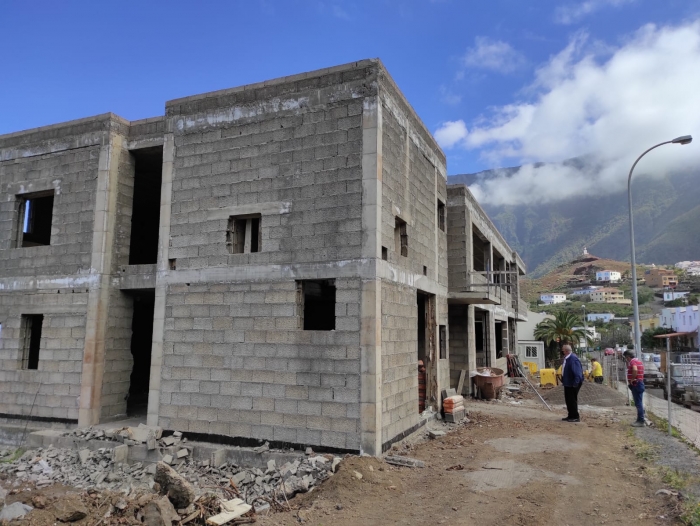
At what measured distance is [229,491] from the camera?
8.66 m

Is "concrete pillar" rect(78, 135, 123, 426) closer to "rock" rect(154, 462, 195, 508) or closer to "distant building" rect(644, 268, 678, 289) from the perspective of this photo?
"rock" rect(154, 462, 195, 508)

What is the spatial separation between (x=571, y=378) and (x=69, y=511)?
11.1 metres

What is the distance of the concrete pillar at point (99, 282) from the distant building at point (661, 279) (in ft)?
434

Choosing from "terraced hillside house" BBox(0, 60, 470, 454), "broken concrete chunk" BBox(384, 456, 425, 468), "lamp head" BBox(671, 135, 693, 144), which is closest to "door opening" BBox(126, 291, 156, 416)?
"terraced hillside house" BBox(0, 60, 470, 454)

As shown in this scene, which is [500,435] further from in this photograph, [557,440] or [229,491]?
[229,491]

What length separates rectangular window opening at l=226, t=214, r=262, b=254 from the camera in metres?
10.7

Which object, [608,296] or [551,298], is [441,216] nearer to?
[551,298]

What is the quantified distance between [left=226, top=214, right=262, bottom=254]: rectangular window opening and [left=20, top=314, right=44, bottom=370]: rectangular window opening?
19.9 feet

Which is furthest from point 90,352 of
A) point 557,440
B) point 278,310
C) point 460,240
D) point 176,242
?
point 460,240

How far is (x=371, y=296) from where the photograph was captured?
30.6ft

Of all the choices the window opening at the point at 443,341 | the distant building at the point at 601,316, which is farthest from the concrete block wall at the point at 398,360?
the distant building at the point at 601,316

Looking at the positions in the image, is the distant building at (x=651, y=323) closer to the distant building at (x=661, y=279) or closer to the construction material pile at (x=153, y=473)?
the distant building at (x=661, y=279)

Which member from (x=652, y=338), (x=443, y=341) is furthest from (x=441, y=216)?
(x=652, y=338)

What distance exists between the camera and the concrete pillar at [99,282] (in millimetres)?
11688
